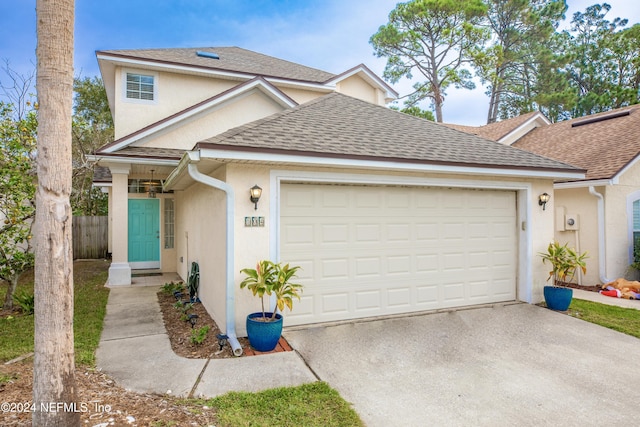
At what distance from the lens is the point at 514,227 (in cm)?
736

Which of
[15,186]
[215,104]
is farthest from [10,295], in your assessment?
[215,104]

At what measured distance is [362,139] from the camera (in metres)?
6.28

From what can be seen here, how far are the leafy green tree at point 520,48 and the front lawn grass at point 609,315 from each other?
1925 centimetres

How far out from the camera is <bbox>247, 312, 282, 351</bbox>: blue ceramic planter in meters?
4.77

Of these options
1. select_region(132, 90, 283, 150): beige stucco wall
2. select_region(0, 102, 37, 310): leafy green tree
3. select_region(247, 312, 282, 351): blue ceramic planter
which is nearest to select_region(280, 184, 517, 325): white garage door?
select_region(247, 312, 282, 351): blue ceramic planter

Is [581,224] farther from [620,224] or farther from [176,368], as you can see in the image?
[176,368]

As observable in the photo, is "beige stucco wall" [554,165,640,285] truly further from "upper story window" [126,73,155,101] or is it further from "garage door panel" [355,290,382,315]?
"upper story window" [126,73,155,101]

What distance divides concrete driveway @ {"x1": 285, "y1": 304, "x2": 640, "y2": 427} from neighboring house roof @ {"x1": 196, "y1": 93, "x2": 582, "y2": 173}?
2613 millimetres

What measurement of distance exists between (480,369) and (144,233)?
33.5ft

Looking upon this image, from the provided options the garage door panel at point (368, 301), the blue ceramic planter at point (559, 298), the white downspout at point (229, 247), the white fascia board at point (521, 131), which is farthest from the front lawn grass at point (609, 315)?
the white fascia board at point (521, 131)

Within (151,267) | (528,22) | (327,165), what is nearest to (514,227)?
(327,165)

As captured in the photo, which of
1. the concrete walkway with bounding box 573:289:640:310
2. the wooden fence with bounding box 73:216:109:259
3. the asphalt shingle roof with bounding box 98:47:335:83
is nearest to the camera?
the concrete walkway with bounding box 573:289:640:310

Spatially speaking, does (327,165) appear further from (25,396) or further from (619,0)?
(619,0)

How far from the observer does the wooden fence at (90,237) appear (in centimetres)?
1475
